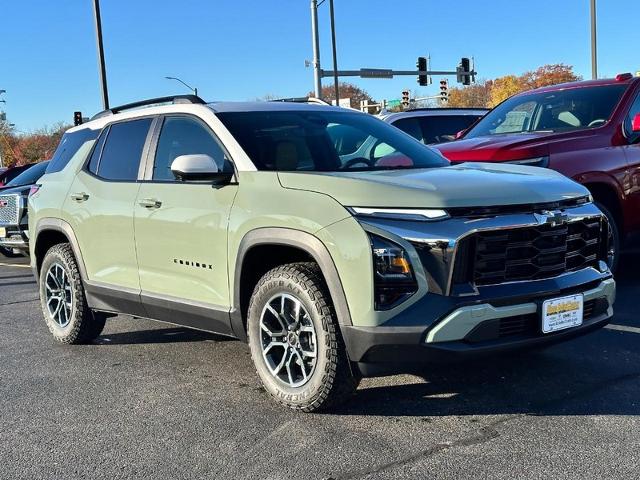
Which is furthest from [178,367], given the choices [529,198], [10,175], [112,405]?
[10,175]

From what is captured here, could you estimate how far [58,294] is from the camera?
5.68m

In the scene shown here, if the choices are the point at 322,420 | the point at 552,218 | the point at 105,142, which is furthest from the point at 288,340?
the point at 105,142

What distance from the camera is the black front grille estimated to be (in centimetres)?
336

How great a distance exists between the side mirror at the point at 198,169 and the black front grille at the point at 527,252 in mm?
1585

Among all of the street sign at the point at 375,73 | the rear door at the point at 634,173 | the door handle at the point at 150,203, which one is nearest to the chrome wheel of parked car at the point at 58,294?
the door handle at the point at 150,203

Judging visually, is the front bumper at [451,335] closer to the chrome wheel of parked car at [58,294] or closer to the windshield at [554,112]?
the chrome wheel of parked car at [58,294]

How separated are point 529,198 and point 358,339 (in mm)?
1175

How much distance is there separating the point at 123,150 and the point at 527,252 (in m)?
3.12

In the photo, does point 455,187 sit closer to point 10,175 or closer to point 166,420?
point 166,420

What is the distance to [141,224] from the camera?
459 centimetres

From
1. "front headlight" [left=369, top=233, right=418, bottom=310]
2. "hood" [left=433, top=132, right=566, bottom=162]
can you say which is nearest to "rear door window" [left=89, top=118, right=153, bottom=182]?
"front headlight" [left=369, top=233, right=418, bottom=310]

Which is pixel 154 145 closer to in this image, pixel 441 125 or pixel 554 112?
pixel 554 112

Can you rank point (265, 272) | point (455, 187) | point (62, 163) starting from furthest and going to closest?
point (62, 163), point (265, 272), point (455, 187)

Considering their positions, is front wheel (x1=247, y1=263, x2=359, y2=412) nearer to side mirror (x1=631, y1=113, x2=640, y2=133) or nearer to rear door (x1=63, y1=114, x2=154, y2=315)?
rear door (x1=63, y1=114, x2=154, y2=315)
